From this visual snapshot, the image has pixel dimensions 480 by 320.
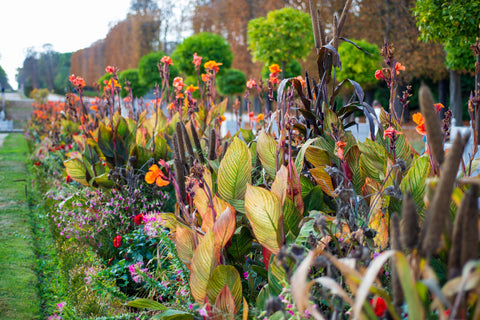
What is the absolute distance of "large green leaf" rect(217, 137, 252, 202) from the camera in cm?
154

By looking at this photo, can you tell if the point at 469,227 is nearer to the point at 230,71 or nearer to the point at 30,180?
the point at 30,180

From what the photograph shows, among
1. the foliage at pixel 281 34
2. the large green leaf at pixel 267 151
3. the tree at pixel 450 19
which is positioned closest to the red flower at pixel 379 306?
the large green leaf at pixel 267 151

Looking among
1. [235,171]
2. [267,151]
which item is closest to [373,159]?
[267,151]

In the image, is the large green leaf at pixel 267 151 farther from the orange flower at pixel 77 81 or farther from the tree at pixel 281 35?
the tree at pixel 281 35

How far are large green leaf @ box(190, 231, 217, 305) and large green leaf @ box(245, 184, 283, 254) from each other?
0.15m

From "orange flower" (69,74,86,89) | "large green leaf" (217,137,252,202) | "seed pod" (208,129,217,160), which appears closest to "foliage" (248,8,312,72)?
"orange flower" (69,74,86,89)

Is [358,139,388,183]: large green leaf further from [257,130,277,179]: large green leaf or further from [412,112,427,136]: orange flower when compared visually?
[257,130,277,179]: large green leaf

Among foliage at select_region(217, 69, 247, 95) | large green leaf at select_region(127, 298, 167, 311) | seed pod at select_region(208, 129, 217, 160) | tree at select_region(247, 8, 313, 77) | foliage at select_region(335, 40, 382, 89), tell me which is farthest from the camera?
foliage at select_region(217, 69, 247, 95)

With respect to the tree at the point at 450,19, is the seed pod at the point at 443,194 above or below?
below

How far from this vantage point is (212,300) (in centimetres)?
125

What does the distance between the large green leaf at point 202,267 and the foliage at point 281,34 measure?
374 inches

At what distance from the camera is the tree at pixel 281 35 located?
10.2m

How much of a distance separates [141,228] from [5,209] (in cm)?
242

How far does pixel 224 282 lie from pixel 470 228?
31.2 inches
